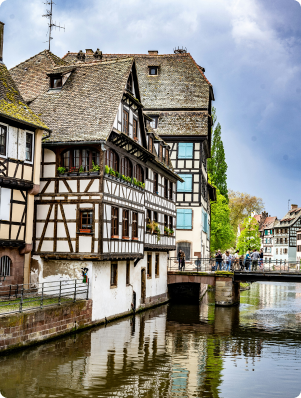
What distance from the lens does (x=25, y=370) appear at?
14828 mm

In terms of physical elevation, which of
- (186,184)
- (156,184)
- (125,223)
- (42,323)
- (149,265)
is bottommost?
(42,323)

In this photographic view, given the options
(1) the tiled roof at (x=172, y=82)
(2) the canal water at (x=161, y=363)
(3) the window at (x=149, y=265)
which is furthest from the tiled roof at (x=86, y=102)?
(1) the tiled roof at (x=172, y=82)

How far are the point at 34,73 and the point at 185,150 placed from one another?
17.5m

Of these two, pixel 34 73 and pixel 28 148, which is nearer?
pixel 28 148

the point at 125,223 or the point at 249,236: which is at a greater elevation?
the point at 125,223

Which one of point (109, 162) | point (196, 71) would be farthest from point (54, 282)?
point (196, 71)

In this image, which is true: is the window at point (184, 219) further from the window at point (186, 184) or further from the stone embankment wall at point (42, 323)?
the stone embankment wall at point (42, 323)

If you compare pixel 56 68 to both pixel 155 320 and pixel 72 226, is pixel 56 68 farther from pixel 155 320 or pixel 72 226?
pixel 155 320

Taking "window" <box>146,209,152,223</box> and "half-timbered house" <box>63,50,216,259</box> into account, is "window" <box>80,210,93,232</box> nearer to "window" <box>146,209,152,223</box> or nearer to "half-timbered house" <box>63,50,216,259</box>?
"window" <box>146,209,152,223</box>

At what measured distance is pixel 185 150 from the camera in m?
43.2

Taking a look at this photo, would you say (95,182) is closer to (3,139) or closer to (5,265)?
(3,139)

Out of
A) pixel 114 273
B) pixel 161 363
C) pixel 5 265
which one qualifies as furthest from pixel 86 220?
pixel 161 363

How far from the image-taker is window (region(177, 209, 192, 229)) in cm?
4262

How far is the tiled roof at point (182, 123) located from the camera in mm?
42947
